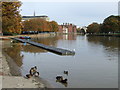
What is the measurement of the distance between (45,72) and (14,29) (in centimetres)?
3375

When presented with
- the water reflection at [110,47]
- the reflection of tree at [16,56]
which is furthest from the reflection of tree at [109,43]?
the reflection of tree at [16,56]

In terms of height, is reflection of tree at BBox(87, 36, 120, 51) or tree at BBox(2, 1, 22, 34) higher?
tree at BBox(2, 1, 22, 34)

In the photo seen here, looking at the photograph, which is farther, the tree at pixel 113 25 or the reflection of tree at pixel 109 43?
the tree at pixel 113 25

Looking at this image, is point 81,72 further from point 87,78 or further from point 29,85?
point 29,85

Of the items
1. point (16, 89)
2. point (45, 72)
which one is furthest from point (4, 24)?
point (16, 89)

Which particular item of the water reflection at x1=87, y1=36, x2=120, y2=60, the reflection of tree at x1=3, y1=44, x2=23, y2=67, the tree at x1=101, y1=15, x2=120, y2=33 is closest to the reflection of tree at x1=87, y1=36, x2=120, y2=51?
the water reflection at x1=87, y1=36, x2=120, y2=60

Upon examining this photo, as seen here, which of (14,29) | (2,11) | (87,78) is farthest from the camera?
(14,29)

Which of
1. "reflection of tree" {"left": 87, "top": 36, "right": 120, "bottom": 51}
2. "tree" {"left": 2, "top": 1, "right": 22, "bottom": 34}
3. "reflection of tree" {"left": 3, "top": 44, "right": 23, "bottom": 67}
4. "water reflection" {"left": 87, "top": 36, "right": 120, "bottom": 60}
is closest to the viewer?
"reflection of tree" {"left": 3, "top": 44, "right": 23, "bottom": 67}

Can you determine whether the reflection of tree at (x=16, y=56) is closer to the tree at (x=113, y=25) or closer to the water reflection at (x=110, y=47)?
the water reflection at (x=110, y=47)

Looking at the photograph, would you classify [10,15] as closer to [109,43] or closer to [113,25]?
[109,43]

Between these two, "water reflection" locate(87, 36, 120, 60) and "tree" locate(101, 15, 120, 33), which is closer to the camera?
"water reflection" locate(87, 36, 120, 60)

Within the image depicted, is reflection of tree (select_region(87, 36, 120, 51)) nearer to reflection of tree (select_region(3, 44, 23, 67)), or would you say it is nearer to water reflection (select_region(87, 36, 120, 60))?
water reflection (select_region(87, 36, 120, 60))

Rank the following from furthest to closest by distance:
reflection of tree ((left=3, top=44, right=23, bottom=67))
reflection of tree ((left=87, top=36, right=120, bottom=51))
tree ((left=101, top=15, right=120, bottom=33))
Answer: tree ((left=101, top=15, right=120, bottom=33))
reflection of tree ((left=87, top=36, right=120, bottom=51))
reflection of tree ((left=3, top=44, right=23, bottom=67))

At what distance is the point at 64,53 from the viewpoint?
33344 millimetres
